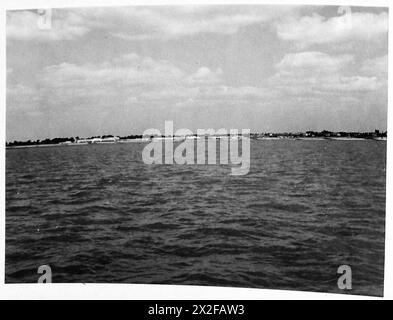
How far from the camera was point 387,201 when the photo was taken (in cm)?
468

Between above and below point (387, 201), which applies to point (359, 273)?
below

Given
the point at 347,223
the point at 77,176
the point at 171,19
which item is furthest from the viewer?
the point at 77,176

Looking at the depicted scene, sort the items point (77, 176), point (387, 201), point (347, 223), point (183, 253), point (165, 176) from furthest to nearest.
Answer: point (77, 176) → point (165, 176) → point (183, 253) → point (347, 223) → point (387, 201)

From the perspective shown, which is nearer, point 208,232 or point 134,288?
point 134,288

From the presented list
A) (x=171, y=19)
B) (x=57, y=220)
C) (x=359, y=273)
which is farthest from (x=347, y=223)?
(x=57, y=220)

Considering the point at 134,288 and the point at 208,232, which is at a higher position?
the point at 208,232

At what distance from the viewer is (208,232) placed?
21.1 feet

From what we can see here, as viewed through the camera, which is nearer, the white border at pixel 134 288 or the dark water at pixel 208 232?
the white border at pixel 134 288

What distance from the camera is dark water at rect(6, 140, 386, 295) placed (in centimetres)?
512

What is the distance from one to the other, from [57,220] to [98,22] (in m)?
3.36

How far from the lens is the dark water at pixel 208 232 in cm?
512

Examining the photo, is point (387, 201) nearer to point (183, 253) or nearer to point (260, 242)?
point (260, 242)

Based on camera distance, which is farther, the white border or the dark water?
the dark water

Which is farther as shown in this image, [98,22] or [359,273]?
[98,22]
